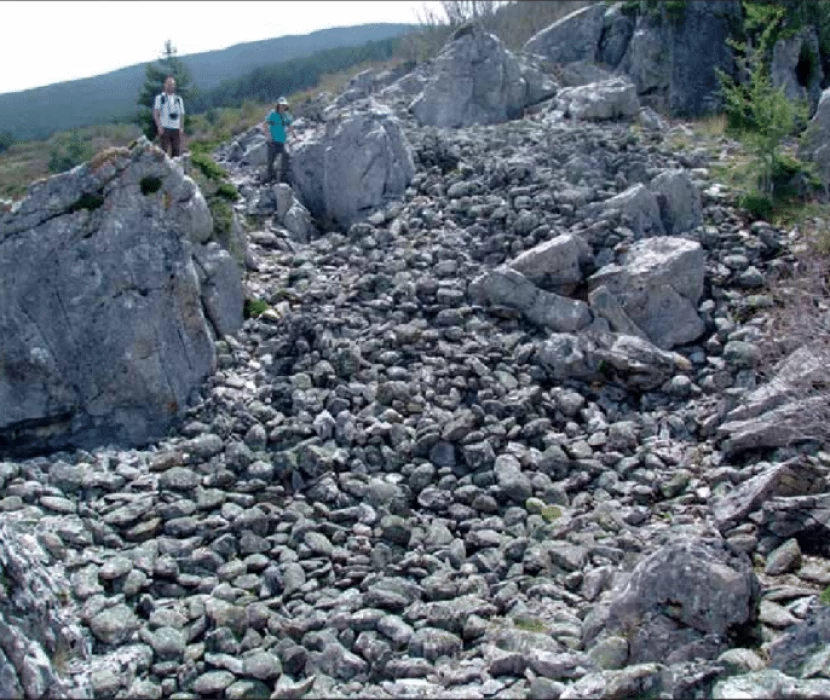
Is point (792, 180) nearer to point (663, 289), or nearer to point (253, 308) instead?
point (663, 289)

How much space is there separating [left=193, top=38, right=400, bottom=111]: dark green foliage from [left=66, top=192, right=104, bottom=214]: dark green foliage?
1867 cm

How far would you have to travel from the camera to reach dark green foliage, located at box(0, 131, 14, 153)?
46.1 ft

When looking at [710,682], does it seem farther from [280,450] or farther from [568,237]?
[568,237]

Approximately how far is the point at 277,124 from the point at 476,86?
597cm

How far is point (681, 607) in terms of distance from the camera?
6.22m

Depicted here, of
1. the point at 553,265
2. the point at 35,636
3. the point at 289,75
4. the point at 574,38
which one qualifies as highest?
the point at 289,75

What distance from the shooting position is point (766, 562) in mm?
7324

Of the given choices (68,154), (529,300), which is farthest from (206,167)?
(529,300)

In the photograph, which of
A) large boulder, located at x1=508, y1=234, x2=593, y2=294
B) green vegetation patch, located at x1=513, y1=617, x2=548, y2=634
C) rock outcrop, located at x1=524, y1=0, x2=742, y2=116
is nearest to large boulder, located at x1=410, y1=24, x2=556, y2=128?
rock outcrop, located at x1=524, y1=0, x2=742, y2=116

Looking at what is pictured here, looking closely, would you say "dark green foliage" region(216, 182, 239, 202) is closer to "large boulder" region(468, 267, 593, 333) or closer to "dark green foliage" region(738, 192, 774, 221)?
"large boulder" region(468, 267, 593, 333)

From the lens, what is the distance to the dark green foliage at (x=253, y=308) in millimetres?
11384

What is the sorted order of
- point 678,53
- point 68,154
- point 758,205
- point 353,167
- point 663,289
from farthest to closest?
point 678,53 < point 68,154 < point 353,167 < point 758,205 < point 663,289

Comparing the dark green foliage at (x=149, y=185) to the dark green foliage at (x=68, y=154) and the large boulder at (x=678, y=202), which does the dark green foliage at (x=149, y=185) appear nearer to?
the dark green foliage at (x=68, y=154)

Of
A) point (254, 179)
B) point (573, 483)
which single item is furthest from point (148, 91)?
point (573, 483)
